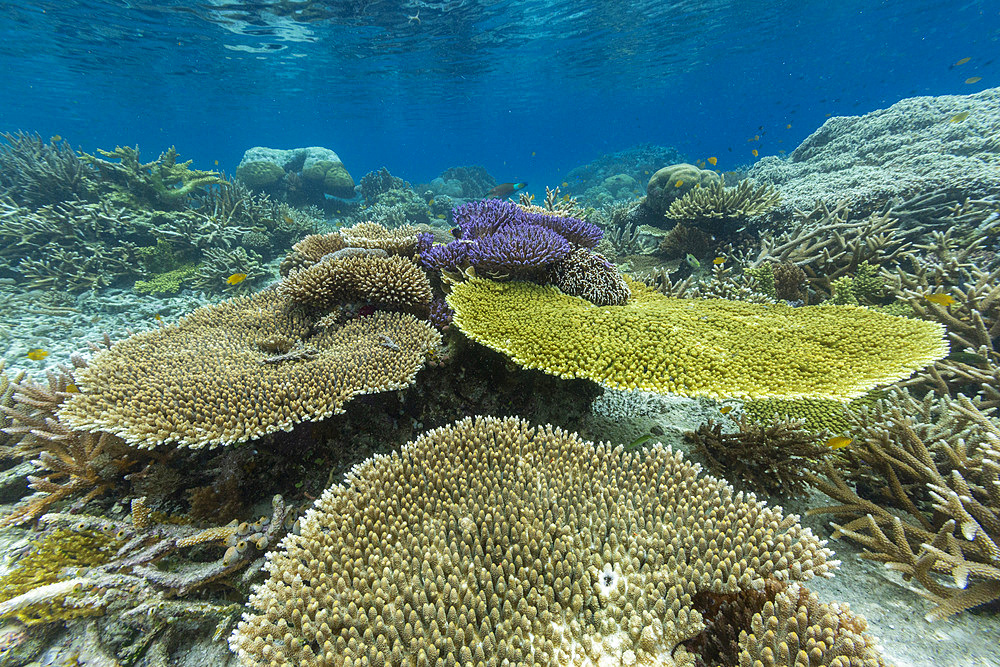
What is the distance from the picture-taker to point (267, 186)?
17594 mm

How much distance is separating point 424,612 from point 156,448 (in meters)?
2.86

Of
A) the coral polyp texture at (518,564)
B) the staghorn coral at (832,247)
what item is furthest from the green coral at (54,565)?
the staghorn coral at (832,247)

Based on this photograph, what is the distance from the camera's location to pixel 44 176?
1048cm

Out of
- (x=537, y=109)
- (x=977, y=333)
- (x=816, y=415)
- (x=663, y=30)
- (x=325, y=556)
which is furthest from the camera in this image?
(x=537, y=109)

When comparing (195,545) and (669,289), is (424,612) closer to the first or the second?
(195,545)

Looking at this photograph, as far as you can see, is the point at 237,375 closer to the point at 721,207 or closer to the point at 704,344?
the point at 704,344

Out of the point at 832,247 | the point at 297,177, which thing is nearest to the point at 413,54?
the point at 297,177

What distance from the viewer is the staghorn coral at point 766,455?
3.19m

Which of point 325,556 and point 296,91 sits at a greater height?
point 296,91

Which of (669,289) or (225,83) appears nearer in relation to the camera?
(669,289)

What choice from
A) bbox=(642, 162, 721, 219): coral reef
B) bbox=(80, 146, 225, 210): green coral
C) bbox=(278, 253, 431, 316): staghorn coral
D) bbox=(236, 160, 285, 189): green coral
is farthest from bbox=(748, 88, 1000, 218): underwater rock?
bbox=(236, 160, 285, 189): green coral

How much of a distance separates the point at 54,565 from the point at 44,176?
46.3 feet

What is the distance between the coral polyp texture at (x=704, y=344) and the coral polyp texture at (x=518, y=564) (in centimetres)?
70

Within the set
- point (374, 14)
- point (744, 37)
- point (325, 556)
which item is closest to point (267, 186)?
point (374, 14)
